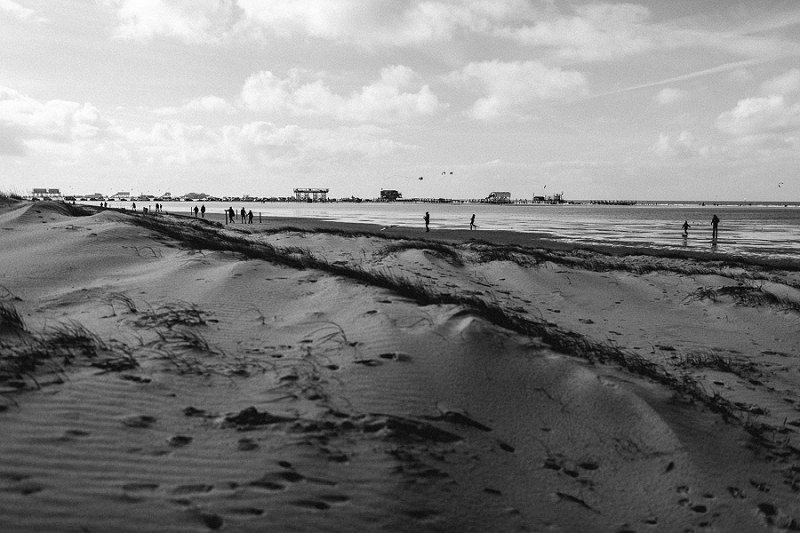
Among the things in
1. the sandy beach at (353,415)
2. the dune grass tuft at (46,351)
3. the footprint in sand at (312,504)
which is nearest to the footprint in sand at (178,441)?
the sandy beach at (353,415)

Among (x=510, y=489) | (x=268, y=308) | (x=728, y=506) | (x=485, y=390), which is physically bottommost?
(x=728, y=506)

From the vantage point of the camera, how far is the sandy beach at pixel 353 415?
308cm

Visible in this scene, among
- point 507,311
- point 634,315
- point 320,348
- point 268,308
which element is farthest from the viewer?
point 634,315

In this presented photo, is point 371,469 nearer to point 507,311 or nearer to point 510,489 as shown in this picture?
point 510,489

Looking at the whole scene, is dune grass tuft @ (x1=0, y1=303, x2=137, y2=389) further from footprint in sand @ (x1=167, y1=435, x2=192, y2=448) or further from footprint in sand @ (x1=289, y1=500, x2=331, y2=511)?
footprint in sand @ (x1=289, y1=500, x2=331, y2=511)

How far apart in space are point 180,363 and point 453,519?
2.77m

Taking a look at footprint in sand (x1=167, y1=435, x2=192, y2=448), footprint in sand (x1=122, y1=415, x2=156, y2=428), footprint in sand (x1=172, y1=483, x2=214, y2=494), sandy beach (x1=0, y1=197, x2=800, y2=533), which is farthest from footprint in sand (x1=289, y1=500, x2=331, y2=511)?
footprint in sand (x1=122, y1=415, x2=156, y2=428)

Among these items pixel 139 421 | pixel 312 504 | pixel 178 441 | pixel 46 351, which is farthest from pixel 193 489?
pixel 46 351

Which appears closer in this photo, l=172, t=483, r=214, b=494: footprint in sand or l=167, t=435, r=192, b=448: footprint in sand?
l=172, t=483, r=214, b=494: footprint in sand

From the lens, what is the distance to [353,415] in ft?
13.2

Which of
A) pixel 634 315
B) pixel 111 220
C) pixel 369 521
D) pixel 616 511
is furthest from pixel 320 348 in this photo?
pixel 111 220

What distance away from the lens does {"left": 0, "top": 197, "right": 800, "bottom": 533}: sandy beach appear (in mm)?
3084

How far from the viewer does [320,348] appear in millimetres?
5184

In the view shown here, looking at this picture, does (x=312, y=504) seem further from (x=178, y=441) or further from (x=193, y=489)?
(x=178, y=441)
